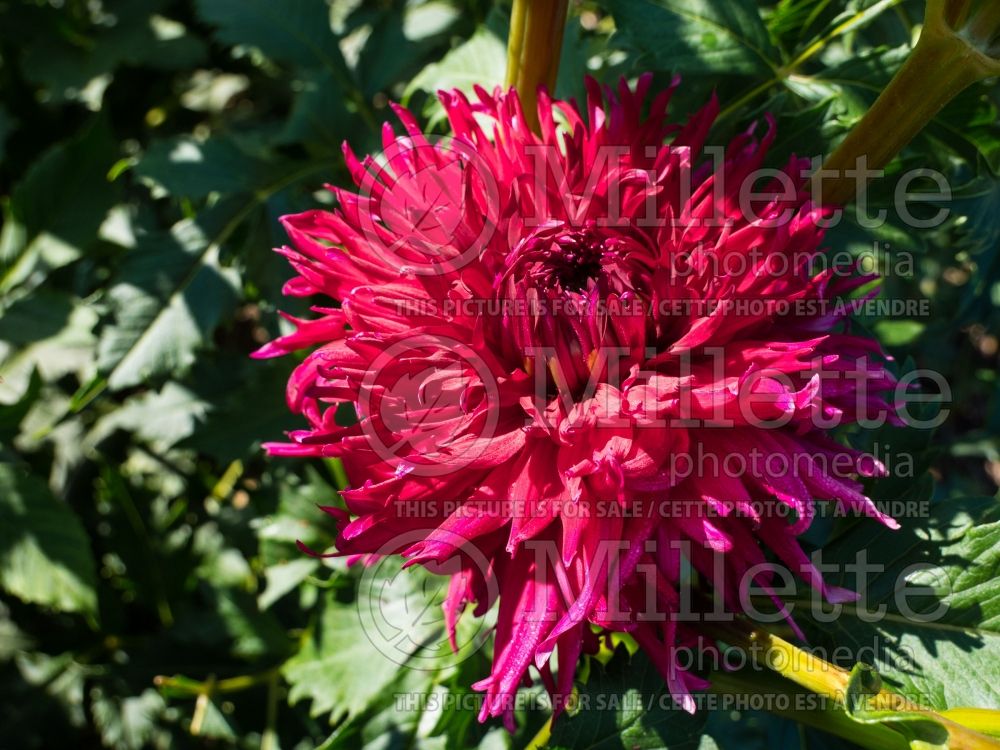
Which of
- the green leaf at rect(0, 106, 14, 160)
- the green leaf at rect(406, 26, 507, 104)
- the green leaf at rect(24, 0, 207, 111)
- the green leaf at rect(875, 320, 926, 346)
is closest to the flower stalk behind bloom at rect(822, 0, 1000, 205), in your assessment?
Answer: the green leaf at rect(406, 26, 507, 104)

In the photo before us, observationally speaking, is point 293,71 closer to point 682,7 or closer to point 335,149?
point 335,149

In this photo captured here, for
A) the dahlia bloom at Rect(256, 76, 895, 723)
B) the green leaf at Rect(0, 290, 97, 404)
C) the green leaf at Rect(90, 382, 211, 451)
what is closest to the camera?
the dahlia bloom at Rect(256, 76, 895, 723)

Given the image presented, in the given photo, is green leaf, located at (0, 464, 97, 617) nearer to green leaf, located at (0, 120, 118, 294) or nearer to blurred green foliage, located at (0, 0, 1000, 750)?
blurred green foliage, located at (0, 0, 1000, 750)

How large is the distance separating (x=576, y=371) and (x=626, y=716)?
1.07 ft

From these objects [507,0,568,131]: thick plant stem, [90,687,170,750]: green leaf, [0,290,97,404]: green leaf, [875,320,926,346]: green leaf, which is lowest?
[90,687,170,750]: green leaf

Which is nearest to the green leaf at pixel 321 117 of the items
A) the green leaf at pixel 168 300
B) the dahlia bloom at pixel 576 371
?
the green leaf at pixel 168 300

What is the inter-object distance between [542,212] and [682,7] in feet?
1.12

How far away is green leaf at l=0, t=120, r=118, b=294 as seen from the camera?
1413mm

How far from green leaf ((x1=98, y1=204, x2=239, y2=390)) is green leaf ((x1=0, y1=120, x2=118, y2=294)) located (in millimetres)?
218

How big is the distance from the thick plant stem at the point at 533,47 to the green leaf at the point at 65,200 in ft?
2.52

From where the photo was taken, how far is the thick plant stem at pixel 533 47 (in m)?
0.87

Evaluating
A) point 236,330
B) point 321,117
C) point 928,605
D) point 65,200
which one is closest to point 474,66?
point 321,117

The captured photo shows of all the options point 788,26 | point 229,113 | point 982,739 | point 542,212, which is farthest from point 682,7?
point 229,113

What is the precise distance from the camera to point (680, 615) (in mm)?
830
